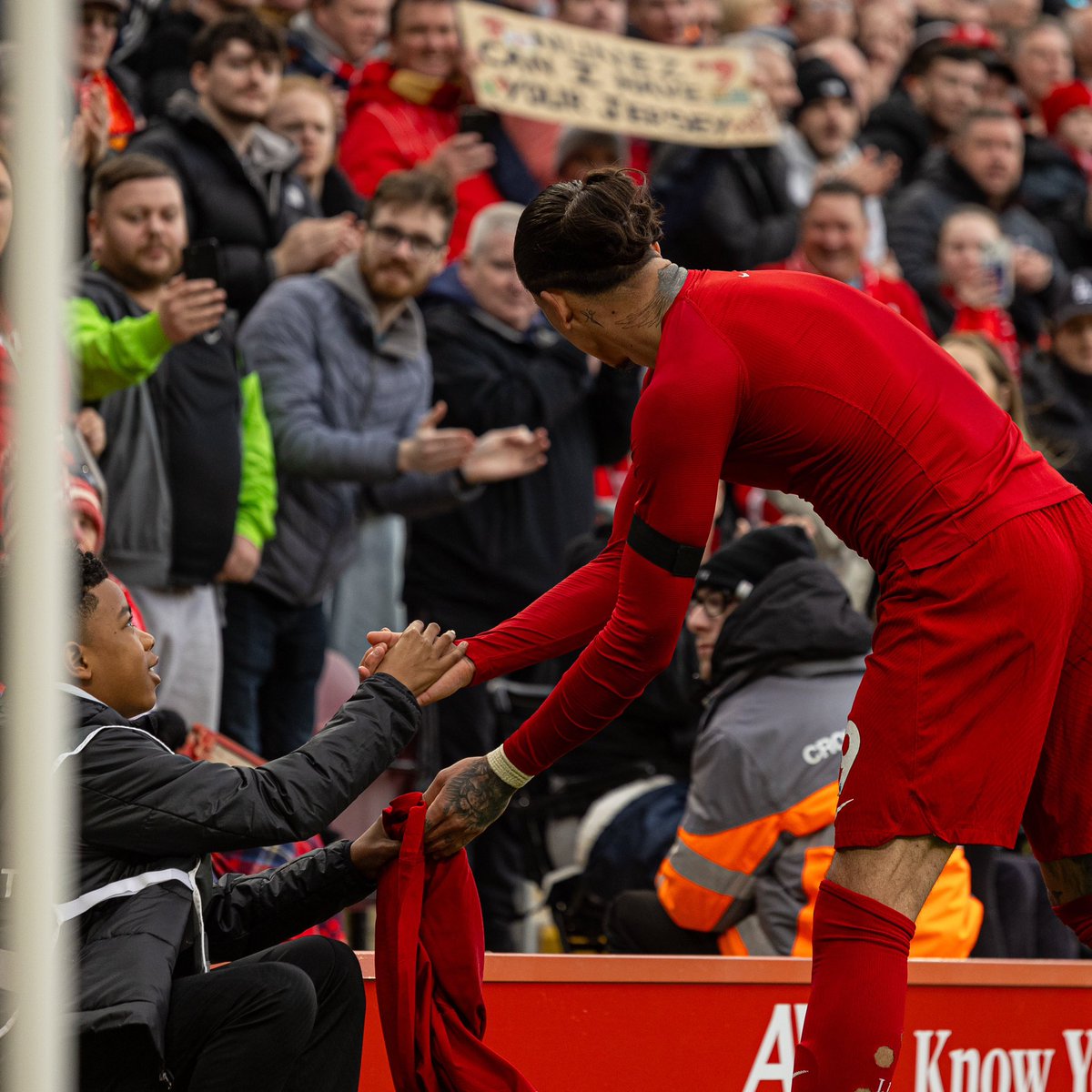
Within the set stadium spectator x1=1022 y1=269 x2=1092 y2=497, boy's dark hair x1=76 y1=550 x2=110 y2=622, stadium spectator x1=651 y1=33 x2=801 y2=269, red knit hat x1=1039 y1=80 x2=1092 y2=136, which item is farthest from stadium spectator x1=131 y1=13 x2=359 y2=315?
red knit hat x1=1039 y1=80 x2=1092 y2=136

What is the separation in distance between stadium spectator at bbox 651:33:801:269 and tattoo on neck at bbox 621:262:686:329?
178 inches

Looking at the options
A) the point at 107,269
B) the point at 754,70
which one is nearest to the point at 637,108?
the point at 754,70

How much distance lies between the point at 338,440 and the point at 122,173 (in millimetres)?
1043

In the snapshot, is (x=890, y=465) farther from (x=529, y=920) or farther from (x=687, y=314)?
(x=529, y=920)

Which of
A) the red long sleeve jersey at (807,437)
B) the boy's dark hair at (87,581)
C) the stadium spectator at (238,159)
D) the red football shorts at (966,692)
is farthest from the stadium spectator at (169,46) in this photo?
the red football shorts at (966,692)

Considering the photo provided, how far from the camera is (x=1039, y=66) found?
11.1 m

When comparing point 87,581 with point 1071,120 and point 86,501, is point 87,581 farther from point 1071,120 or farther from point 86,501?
point 1071,120

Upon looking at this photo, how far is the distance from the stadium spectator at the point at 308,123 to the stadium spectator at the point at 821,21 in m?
4.35

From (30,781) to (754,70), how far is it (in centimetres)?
703

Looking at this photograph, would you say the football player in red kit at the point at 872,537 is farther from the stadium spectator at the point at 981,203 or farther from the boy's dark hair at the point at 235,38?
the stadium spectator at the point at 981,203

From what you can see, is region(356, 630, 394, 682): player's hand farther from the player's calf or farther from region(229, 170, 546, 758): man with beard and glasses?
region(229, 170, 546, 758): man with beard and glasses

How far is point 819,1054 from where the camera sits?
3090mm

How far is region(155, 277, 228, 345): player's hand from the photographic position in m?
4.92

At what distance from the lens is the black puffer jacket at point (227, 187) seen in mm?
6070
